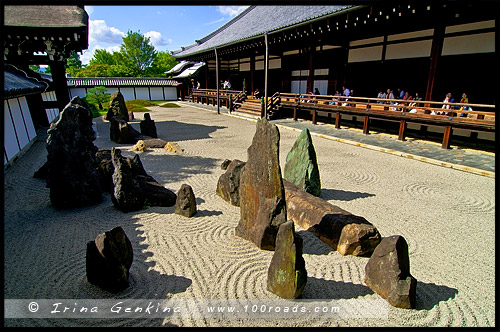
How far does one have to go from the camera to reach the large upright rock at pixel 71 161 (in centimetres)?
534

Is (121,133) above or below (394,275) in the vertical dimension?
above

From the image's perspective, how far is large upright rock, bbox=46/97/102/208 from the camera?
17.5 feet

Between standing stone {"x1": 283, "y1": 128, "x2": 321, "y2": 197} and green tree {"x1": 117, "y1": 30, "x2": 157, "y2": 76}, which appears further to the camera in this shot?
green tree {"x1": 117, "y1": 30, "x2": 157, "y2": 76}

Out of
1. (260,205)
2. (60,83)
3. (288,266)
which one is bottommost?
(288,266)

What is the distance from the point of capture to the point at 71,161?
544 centimetres

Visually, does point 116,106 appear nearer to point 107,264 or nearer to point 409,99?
point 409,99

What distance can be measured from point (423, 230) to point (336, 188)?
7.47ft

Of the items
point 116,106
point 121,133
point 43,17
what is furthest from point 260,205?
point 116,106

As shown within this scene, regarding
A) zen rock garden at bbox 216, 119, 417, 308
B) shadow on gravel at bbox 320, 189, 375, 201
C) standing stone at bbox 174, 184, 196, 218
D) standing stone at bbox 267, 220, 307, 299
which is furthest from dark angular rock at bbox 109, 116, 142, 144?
standing stone at bbox 267, 220, 307, 299

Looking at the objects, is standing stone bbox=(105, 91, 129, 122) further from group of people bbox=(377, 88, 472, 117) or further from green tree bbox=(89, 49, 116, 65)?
green tree bbox=(89, 49, 116, 65)

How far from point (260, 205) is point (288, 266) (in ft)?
4.13

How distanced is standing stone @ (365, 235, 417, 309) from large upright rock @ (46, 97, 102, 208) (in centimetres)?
518
